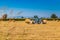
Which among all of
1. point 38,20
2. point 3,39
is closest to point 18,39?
point 3,39

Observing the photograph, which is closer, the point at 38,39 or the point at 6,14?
the point at 6,14

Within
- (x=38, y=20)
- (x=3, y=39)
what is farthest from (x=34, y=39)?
(x=38, y=20)

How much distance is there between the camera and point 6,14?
83.5 inches

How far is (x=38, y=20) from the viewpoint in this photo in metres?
12.6

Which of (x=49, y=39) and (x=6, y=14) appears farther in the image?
(x=49, y=39)

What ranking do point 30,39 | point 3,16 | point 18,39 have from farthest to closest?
point 30,39 → point 18,39 → point 3,16

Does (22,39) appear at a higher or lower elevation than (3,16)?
lower

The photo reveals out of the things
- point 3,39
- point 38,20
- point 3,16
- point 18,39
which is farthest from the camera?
point 38,20

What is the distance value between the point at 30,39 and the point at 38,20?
8729mm

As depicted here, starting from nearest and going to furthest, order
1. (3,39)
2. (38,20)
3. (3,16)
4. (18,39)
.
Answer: (3,16) → (3,39) → (18,39) → (38,20)

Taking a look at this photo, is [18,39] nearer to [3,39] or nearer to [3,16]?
[3,39]

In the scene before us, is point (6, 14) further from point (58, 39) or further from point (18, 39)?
point (58, 39)

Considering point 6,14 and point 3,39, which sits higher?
point 6,14

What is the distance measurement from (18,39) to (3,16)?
5.17 ft
